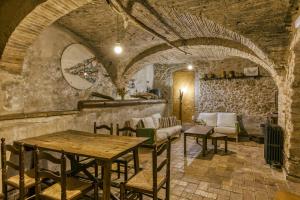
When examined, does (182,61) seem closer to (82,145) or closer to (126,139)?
(126,139)

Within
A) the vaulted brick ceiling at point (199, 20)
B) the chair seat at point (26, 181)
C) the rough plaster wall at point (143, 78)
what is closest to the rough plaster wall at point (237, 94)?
the rough plaster wall at point (143, 78)

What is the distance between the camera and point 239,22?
3.36 metres

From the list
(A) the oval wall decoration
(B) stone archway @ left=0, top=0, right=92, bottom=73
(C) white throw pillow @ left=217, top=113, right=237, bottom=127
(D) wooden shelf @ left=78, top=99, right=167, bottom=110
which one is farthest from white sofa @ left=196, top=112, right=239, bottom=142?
(B) stone archway @ left=0, top=0, right=92, bottom=73

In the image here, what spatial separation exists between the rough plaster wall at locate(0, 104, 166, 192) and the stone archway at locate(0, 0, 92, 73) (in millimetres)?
960

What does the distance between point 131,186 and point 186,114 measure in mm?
6423

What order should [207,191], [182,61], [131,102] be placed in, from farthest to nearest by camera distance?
[182,61], [131,102], [207,191]

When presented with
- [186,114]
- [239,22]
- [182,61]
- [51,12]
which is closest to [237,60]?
[182,61]

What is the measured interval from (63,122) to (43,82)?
1.07 metres

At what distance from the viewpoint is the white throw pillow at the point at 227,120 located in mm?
6848

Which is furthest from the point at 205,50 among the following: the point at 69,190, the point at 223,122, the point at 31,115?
the point at 69,190

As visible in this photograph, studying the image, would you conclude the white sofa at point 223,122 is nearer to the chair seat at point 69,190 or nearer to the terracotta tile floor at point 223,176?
the terracotta tile floor at point 223,176

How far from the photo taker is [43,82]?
4086mm

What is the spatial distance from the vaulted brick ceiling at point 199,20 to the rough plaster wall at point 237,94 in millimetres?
3261

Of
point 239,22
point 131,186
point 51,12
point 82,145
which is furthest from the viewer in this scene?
point 239,22
